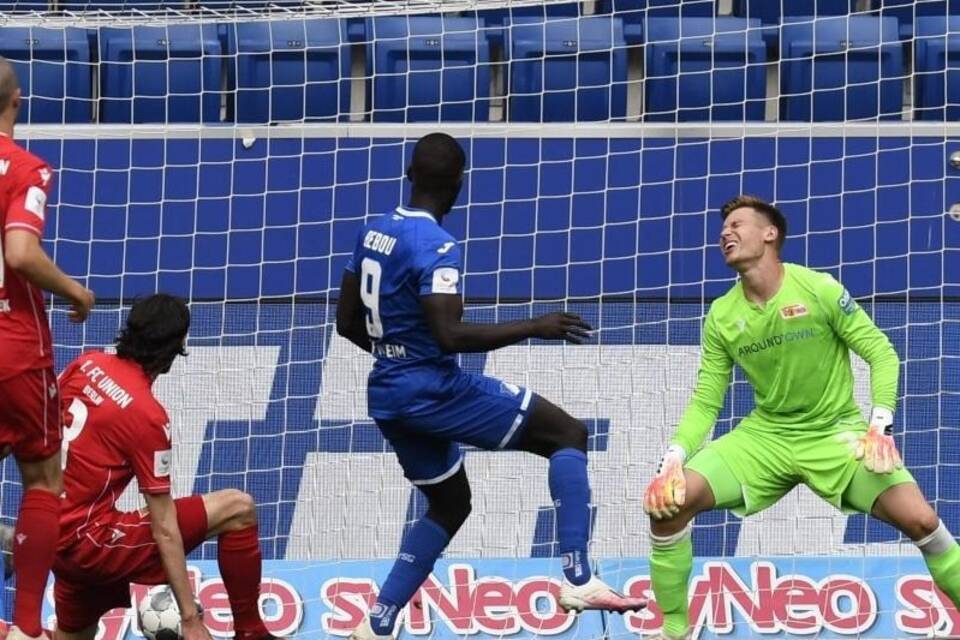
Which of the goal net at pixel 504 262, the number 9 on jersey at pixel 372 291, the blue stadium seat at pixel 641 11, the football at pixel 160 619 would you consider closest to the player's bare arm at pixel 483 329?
the number 9 on jersey at pixel 372 291

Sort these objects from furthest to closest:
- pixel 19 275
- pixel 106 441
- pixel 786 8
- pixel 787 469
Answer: pixel 786 8, pixel 787 469, pixel 106 441, pixel 19 275

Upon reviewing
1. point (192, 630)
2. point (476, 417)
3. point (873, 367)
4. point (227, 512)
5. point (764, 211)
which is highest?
point (764, 211)

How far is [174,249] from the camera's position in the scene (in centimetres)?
983

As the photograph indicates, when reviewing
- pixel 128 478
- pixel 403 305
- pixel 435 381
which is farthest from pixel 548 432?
pixel 128 478

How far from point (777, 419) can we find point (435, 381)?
1318 millimetres

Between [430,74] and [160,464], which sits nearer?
[160,464]

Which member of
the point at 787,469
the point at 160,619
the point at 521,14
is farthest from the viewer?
the point at 521,14

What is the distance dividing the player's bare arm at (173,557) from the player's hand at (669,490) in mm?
1613

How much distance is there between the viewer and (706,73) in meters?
10.3

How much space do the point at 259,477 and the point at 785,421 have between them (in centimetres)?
Result: 309

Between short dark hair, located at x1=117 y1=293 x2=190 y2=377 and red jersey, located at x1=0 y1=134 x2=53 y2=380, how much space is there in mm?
539

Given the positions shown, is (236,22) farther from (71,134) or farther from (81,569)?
(81,569)

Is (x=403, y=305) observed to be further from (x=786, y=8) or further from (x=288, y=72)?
(x=786, y=8)

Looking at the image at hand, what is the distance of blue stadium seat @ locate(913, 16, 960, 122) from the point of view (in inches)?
407
